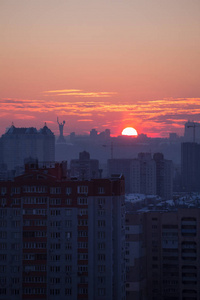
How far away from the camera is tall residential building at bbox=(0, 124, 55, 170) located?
166 metres

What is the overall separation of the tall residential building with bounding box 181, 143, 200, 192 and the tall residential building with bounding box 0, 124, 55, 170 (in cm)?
2687

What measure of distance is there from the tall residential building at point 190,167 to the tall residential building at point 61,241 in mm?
113301

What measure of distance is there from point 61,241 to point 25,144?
138128 millimetres

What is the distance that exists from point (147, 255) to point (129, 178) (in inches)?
3655

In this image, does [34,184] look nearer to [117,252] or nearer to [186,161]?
[117,252]

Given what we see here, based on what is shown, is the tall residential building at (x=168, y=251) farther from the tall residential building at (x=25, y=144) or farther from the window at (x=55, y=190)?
the tall residential building at (x=25, y=144)

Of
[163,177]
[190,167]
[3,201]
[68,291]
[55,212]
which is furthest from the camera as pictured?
[190,167]

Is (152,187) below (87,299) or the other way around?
the other way around

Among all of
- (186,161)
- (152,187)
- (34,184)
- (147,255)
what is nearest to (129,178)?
(152,187)

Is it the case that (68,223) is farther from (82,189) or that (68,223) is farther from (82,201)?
(82,189)

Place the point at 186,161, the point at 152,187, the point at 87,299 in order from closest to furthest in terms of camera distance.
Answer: the point at 87,299 < the point at 152,187 < the point at 186,161

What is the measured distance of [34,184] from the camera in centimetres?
3155

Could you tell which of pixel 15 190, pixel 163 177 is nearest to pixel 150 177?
pixel 163 177

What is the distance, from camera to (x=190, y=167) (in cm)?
15575
